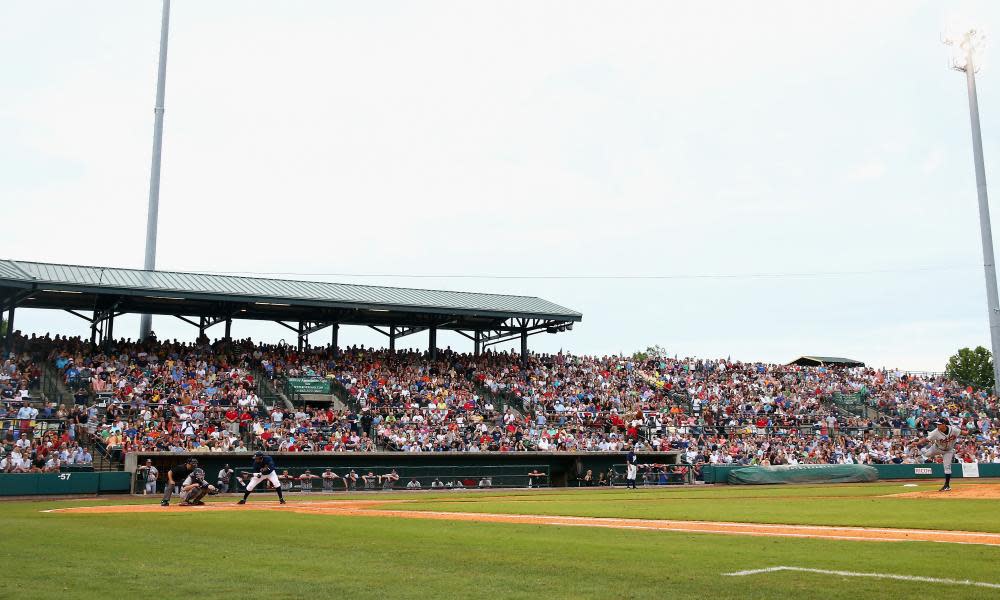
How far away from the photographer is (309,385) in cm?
4056

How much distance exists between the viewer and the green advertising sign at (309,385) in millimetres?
40250

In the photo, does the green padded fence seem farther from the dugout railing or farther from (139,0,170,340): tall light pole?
(139,0,170,340): tall light pole

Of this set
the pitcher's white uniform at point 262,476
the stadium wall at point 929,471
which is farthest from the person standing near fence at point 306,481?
the stadium wall at point 929,471

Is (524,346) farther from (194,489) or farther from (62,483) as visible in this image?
(194,489)

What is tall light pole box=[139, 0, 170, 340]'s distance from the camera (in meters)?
45.0

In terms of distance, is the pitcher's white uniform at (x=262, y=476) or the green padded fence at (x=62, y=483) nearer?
the pitcher's white uniform at (x=262, y=476)

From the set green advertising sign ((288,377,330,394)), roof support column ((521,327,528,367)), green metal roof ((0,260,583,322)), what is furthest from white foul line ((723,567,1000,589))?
roof support column ((521,327,528,367))

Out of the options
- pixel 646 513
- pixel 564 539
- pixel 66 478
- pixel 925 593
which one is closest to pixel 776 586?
pixel 925 593

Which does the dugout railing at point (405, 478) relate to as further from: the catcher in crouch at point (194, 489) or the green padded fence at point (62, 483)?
the catcher in crouch at point (194, 489)

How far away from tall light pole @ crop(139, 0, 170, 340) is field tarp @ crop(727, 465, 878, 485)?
28185 mm

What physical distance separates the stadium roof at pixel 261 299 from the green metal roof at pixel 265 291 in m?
0.04

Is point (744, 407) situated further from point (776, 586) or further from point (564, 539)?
point (776, 586)

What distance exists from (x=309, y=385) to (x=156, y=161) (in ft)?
47.0

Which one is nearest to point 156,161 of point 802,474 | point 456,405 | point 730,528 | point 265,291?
point 265,291
